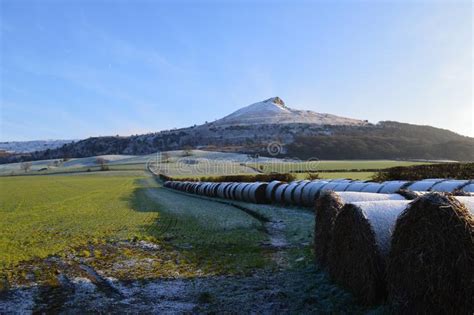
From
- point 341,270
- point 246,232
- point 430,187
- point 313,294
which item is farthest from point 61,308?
point 430,187

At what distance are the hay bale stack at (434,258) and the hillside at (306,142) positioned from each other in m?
92.3

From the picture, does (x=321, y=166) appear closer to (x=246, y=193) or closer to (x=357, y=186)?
(x=246, y=193)

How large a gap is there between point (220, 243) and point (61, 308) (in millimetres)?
5921

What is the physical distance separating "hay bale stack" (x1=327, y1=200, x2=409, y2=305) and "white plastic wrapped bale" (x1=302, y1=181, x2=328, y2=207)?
474 inches

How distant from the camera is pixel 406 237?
620 centimetres

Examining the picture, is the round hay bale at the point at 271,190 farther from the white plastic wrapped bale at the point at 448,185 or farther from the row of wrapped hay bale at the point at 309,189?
the white plastic wrapped bale at the point at 448,185

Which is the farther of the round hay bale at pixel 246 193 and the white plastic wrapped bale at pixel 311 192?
the round hay bale at pixel 246 193

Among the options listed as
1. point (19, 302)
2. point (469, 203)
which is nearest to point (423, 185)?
point (469, 203)

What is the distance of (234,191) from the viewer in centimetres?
2920

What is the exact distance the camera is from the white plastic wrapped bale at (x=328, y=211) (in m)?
9.35

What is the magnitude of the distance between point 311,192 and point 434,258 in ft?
49.0

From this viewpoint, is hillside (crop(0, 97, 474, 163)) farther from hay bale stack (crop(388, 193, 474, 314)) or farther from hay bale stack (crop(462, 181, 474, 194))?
hay bale stack (crop(388, 193, 474, 314))

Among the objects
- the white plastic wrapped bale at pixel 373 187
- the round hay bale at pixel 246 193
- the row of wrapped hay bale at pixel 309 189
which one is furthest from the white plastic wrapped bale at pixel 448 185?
the round hay bale at pixel 246 193

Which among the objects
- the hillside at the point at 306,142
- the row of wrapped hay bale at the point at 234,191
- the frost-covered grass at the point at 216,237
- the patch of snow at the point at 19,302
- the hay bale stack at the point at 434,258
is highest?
the hillside at the point at 306,142
